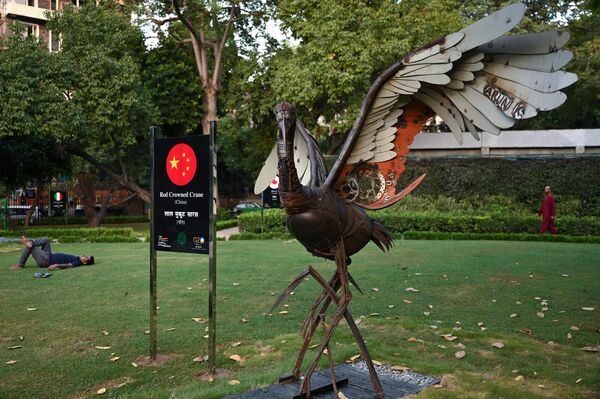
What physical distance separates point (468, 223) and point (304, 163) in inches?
542

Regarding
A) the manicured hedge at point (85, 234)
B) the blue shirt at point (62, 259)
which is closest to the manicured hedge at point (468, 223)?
the manicured hedge at point (85, 234)

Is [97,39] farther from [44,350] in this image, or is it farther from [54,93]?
[44,350]

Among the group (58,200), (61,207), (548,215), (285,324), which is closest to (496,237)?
(548,215)

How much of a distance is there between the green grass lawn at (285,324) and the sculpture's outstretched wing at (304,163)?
189 centimetres

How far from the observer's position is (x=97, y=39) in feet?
74.9

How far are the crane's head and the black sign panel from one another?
5.06 feet

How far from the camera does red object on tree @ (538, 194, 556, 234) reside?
17.0m

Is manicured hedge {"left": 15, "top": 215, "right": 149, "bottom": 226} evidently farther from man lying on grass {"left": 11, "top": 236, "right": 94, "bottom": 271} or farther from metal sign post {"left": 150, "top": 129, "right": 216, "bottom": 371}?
metal sign post {"left": 150, "top": 129, "right": 216, "bottom": 371}

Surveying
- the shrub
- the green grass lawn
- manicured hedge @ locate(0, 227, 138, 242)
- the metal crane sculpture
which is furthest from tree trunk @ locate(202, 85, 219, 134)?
the metal crane sculpture

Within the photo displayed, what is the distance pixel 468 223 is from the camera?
18.2m

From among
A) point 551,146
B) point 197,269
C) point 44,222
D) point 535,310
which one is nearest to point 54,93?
point 44,222

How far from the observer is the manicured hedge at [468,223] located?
1752 cm

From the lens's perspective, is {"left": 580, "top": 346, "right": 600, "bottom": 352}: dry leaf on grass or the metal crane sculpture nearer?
the metal crane sculpture

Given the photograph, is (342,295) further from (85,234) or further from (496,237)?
(85,234)
